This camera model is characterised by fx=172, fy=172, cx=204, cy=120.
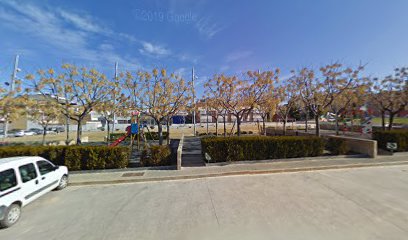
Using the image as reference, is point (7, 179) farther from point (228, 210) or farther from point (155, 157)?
point (228, 210)

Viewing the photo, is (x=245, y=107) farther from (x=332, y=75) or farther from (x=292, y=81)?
(x=332, y=75)

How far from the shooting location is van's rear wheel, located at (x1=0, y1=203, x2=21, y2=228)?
4.06m

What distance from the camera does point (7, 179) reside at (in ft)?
14.4

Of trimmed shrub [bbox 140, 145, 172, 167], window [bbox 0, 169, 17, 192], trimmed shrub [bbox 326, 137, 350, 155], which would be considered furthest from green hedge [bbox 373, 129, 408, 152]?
window [bbox 0, 169, 17, 192]

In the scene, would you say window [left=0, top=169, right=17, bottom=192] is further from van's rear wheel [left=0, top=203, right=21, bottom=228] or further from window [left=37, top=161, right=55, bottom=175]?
window [left=37, top=161, right=55, bottom=175]

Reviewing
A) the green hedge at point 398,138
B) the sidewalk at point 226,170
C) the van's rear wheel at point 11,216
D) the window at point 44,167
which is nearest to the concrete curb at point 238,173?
the sidewalk at point 226,170

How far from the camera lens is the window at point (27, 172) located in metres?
4.82

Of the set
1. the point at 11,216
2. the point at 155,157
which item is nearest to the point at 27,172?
the point at 11,216

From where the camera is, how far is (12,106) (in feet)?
37.0

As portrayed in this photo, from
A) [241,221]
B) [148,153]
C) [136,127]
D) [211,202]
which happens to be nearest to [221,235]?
[241,221]

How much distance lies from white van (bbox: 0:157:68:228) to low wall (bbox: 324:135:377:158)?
1508 cm

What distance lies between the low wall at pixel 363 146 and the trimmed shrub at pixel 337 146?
34.8 inches

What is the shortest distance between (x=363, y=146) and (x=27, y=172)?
51.1ft

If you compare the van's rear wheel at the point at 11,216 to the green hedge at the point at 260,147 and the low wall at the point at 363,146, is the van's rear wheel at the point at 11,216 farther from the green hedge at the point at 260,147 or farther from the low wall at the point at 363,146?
the low wall at the point at 363,146
